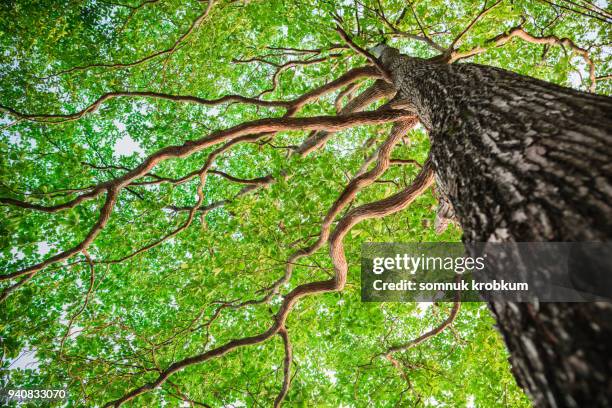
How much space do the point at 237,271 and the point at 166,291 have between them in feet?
8.08

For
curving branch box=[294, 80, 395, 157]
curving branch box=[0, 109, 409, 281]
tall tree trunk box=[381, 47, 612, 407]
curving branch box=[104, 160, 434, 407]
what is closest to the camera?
tall tree trunk box=[381, 47, 612, 407]

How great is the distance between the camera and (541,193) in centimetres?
127

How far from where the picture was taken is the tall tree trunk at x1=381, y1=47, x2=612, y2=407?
3.06 ft

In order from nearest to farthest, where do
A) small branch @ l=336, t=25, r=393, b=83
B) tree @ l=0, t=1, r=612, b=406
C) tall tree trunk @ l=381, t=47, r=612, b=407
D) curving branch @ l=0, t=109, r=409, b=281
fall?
1. tall tree trunk @ l=381, t=47, r=612, b=407
2. tree @ l=0, t=1, r=612, b=406
3. curving branch @ l=0, t=109, r=409, b=281
4. small branch @ l=336, t=25, r=393, b=83

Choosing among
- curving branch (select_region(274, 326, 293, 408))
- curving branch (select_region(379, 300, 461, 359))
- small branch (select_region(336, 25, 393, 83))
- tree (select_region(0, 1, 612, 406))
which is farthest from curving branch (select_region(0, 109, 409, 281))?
curving branch (select_region(379, 300, 461, 359))

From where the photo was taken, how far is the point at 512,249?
1.29 m

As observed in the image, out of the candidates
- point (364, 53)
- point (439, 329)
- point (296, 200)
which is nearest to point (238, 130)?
point (296, 200)

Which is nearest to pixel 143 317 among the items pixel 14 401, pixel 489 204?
pixel 14 401

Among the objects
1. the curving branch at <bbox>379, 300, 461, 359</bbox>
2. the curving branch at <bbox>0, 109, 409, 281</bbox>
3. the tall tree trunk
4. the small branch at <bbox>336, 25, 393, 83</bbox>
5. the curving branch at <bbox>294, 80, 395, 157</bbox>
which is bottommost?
the tall tree trunk

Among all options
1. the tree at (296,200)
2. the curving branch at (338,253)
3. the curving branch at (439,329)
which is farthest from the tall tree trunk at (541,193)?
the curving branch at (439,329)

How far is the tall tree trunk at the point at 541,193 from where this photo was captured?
932 millimetres

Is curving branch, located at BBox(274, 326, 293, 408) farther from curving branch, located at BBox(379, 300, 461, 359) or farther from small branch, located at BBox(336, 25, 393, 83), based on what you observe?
small branch, located at BBox(336, 25, 393, 83)

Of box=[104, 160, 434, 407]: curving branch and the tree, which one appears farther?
box=[104, 160, 434, 407]: curving branch

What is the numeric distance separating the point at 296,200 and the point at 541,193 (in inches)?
148
